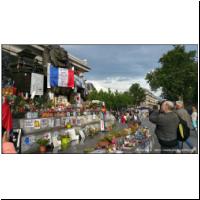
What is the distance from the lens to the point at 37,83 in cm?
709

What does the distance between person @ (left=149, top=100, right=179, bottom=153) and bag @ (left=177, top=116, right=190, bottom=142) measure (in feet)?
0.44

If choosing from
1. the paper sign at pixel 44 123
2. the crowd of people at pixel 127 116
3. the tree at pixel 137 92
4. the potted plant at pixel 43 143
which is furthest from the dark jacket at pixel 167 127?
the paper sign at pixel 44 123

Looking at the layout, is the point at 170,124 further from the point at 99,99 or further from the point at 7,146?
the point at 7,146

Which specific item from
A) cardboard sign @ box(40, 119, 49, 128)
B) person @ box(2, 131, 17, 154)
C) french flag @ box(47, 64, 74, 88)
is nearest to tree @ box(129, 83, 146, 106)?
french flag @ box(47, 64, 74, 88)

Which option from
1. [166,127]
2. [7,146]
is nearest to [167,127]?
[166,127]

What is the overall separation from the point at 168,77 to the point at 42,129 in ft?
11.2

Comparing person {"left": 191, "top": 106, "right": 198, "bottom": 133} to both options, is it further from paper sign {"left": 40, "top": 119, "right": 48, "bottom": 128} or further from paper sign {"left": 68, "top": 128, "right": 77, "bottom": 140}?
paper sign {"left": 40, "top": 119, "right": 48, "bottom": 128}

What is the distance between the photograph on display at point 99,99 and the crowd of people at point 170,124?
20 mm

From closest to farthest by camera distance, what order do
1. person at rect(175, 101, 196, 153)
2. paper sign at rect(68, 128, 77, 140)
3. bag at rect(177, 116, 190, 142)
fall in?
1. bag at rect(177, 116, 190, 142)
2. person at rect(175, 101, 196, 153)
3. paper sign at rect(68, 128, 77, 140)

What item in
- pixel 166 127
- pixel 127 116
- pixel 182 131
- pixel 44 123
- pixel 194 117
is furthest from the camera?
pixel 127 116

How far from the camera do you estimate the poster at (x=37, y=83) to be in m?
7.04

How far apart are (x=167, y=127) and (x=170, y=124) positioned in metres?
0.09

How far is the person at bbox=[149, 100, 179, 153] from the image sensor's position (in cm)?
531

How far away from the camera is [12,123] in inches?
240
